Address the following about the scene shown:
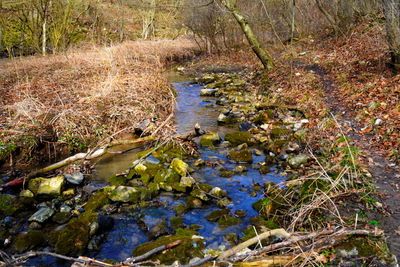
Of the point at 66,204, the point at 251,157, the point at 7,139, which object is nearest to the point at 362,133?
the point at 251,157

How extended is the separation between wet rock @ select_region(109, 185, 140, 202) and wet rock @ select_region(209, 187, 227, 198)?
1.32 metres

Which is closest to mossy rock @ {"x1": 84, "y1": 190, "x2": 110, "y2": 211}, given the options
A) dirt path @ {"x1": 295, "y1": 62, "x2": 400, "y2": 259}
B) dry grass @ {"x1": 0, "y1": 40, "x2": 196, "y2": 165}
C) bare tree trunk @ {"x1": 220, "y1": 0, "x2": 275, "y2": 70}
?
dry grass @ {"x1": 0, "y1": 40, "x2": 196, "y2": 165}

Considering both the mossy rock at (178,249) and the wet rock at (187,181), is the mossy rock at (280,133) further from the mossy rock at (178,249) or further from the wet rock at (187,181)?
the mossy rock at (178,249)

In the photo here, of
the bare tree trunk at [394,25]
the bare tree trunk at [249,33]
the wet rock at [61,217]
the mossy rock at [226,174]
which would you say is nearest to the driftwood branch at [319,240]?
the mossy rock at [226,174]

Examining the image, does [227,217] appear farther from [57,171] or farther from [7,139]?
[7,139]

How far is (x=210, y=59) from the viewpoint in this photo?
19.9 m

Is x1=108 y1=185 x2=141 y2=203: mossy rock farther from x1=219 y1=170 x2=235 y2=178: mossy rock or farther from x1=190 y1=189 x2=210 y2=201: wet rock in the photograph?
x1=219 y1=170 x2=235 y2=178: mossy rock

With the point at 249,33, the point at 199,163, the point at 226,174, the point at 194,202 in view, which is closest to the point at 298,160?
the point at 226,174

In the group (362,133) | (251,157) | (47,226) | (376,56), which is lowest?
(47,226)

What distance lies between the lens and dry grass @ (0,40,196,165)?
269 inches

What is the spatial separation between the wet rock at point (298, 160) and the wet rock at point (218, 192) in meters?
1.55

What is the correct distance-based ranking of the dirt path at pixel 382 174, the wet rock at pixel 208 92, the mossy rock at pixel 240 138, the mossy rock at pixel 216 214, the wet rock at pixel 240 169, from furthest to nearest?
1. the wet rock at pixel 208 92
2. the mossy rock at pixel 240 138
3. the wet rock at pixel 240 169
4. the mossy rock at pixel 216 214
5. the dirt path at pixel 382 174

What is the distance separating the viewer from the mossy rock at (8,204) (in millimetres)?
4822

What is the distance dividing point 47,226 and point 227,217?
2790mm
